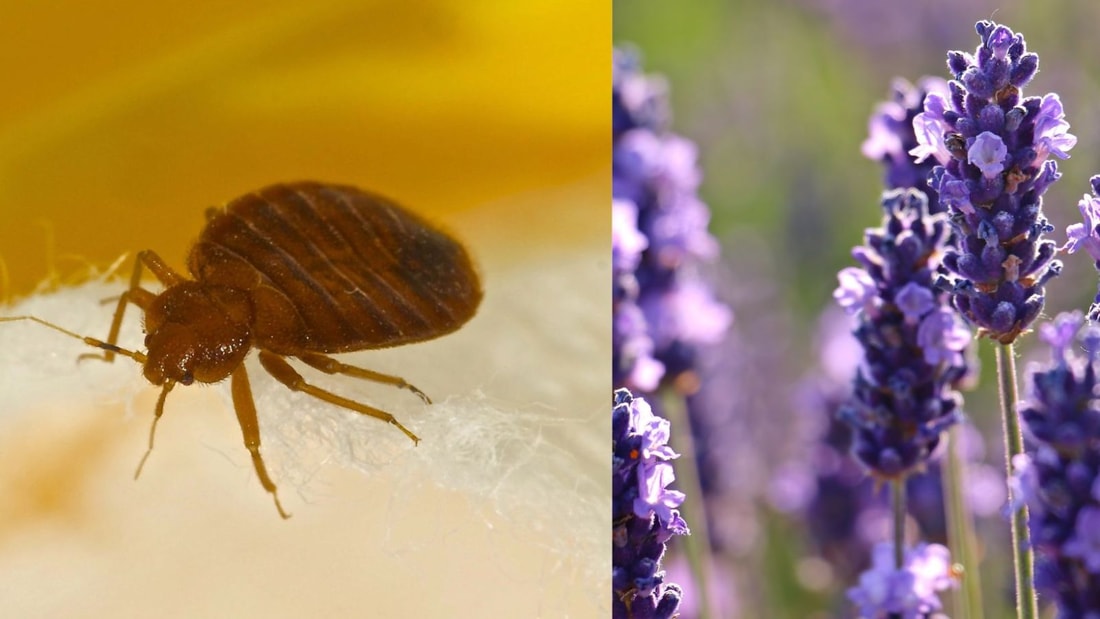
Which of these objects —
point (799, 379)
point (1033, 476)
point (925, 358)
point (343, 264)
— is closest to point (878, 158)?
point (925, 358)

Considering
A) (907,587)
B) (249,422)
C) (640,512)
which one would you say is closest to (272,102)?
(249,422)

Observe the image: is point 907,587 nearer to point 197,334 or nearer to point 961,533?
point 961,533

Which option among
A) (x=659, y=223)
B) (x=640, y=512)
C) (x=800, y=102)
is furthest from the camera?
(x=800, y=102)

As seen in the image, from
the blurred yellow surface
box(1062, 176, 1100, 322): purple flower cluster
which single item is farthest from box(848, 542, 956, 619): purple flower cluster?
the blurred yellow surface

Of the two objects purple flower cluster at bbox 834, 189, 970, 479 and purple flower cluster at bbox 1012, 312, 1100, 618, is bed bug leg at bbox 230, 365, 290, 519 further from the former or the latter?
purple flower cluster at bbox 1012, 312, 1100, 618

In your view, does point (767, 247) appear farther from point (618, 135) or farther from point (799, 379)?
point (618, 135)

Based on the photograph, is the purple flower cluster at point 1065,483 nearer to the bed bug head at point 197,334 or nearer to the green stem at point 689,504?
the green stem at point 689,504

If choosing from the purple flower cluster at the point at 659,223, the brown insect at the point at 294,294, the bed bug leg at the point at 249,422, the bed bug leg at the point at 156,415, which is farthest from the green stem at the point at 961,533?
the bed bug leg at the point at 156,415
